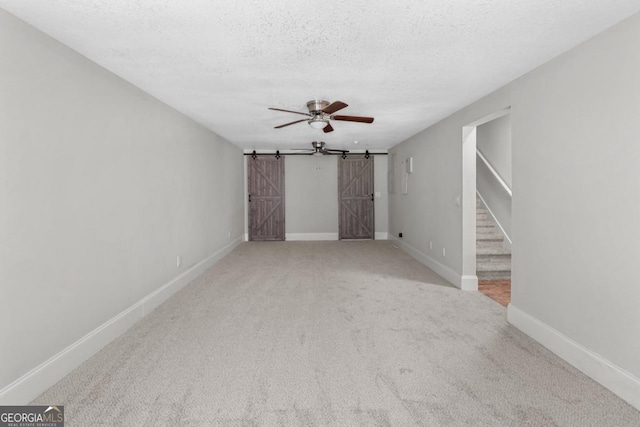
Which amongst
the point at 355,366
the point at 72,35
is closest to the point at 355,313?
the point at 355,366

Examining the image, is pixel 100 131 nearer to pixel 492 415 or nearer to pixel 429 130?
pixel 492 415

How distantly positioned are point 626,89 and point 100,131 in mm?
3684

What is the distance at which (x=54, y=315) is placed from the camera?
2277mm

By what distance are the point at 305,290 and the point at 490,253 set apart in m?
2.79

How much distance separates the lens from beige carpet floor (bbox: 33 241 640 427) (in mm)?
1890

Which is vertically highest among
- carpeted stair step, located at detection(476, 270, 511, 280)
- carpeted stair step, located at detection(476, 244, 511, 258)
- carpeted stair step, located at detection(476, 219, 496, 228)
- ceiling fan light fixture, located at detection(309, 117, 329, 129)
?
ceiling fan light fixture, located at detection(309, 117, 329, 129)

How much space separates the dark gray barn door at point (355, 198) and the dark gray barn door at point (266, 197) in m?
1.54

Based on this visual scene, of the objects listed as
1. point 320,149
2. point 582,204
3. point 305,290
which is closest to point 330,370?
point 305,290

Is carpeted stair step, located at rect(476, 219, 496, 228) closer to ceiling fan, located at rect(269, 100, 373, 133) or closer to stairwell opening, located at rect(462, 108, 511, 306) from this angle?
stairwell opening, located at rect(462, 108, 511, 306)

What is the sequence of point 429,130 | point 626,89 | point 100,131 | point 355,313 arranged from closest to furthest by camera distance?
point 626,89, point 100,131, point 355,313, point 429,130

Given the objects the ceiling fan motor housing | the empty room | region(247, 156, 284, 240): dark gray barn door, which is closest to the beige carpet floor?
the empty room

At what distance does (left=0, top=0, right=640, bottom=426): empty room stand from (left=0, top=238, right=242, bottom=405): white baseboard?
0.05 feet
